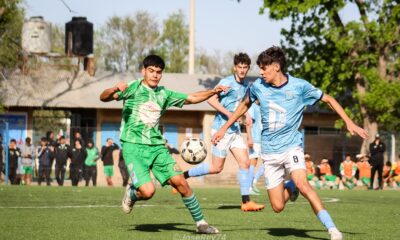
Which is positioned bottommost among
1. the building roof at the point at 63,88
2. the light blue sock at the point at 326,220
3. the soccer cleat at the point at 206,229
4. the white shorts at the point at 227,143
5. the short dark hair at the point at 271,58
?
the soccer cleat at the point at 206,229

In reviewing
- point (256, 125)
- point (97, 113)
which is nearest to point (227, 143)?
point (256, 125)

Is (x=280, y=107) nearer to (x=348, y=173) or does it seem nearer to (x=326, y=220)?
(x=326, y=220)

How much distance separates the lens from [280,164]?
9039 millimetres

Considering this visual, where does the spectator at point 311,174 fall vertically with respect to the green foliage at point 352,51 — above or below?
below

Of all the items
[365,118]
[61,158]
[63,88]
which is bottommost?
[61,158]

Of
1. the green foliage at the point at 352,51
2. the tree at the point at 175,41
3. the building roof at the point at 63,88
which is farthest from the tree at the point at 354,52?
the tree at the point at 175,41

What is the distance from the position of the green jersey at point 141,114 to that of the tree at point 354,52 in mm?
21679

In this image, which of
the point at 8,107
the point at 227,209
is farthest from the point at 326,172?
the point at 227,209

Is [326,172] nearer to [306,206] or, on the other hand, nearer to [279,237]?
[306,206]

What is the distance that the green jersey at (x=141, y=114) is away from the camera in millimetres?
9516

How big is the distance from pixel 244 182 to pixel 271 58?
4.18m

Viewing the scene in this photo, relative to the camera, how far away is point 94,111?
37.9 meters

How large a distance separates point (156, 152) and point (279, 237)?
5.71 ft

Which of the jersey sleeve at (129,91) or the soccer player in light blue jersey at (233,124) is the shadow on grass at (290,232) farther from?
the soccer player in light blue jersey at (233,124)
